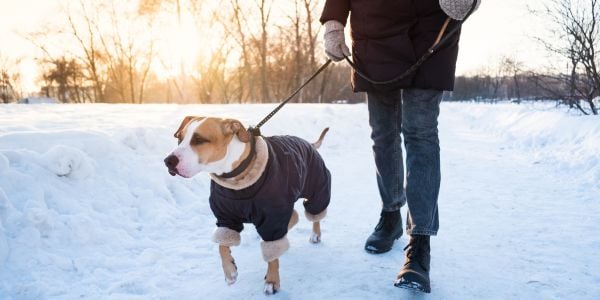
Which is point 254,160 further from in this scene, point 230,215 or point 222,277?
point 222,277

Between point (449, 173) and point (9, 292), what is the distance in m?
4.71

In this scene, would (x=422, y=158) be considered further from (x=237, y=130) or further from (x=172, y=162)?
(x=172, y=162)

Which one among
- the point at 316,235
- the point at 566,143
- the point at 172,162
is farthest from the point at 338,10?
the point at 566,143

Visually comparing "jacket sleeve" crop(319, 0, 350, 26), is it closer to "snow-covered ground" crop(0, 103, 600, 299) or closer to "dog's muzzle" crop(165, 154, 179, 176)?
"dog's muzzle" crop(165, 154, 179, 176)

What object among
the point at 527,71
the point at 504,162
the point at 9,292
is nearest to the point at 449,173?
the point at 504,162

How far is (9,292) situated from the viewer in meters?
1.98

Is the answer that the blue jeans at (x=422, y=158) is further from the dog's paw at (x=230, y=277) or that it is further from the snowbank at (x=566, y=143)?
the snowbank at (x=566, y=143)

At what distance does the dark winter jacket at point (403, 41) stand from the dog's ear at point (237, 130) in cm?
87

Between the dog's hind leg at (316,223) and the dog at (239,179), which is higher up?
the dog at (239,179)

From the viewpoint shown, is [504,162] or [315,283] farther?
[504,162]

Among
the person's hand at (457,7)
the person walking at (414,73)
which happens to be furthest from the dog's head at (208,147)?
the person's hand at (457,7)

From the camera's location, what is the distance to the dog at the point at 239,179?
205cm

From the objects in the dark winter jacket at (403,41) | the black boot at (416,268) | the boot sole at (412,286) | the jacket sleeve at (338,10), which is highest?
the jacket sleeve at (338,10)

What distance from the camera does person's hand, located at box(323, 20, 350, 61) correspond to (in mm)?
2436
